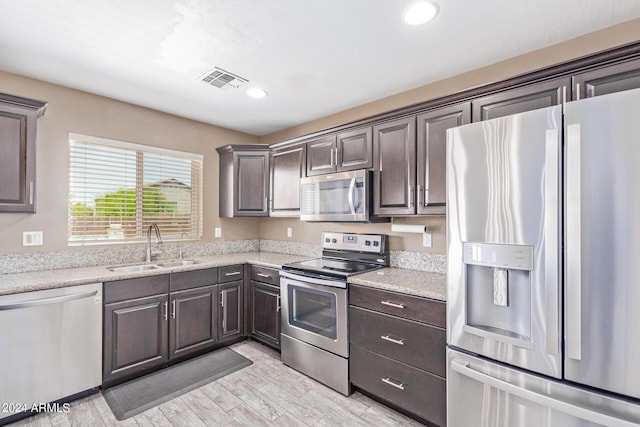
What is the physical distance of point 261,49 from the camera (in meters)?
2.08

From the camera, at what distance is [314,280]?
254 cm

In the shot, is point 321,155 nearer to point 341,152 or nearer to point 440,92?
point 341,152

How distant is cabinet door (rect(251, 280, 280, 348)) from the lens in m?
2.99

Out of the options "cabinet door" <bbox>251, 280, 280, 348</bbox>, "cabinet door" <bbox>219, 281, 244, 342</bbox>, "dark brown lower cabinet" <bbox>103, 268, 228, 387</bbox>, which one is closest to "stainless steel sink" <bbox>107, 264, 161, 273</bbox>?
"dark brown lower cabinet" <bbox>103, 268, 228, 387</bbox>

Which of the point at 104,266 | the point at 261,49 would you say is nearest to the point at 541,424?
the point at 261,49

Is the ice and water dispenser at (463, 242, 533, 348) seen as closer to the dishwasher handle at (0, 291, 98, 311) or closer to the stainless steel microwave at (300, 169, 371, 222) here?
the stainless steel microwave at (300, 169, 371, 222)

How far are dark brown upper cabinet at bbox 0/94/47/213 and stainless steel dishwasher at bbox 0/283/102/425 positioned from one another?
0.70 m

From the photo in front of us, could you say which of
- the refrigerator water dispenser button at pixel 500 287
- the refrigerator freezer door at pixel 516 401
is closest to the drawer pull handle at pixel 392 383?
the refrigerator freezer door at pixel 516 401

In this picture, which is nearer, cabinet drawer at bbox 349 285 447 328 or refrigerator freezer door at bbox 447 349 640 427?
refrigerator freezer door at bbox 447 349 640 427

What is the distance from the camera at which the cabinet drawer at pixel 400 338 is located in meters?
1.88

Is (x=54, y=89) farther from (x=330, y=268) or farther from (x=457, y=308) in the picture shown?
(x=457, y=308)

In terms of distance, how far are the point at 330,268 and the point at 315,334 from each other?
1.82 feet

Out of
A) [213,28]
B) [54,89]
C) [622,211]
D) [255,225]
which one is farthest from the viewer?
[255,225]

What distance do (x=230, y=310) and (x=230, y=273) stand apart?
382 millimetres
